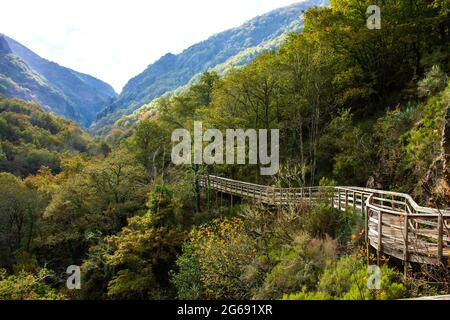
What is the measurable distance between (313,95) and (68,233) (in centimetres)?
2412

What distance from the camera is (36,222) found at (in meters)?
35.0

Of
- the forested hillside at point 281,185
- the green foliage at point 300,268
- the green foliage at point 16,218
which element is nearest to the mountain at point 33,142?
the green foliage at point 16,218

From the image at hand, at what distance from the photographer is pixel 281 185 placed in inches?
1147

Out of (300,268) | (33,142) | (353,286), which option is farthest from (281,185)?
(33,142)

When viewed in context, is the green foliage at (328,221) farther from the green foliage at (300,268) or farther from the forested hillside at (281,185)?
the green foliage at (300,268)

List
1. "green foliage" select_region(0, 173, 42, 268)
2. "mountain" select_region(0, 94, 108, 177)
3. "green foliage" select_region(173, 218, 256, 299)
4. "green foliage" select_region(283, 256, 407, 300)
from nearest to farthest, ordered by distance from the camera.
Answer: "green foliage" select_region(283, 256, 407, 300) < "green foliage" select_region(173, 218, 256, 299) < "green foliage" select_region(0, 173, 42, 268) < "mountain" select_region(0, 94, 108, 177)

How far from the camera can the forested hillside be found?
1527 centimetres

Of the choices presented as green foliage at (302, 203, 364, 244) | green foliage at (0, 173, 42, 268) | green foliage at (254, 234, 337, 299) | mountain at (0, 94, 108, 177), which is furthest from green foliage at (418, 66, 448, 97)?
mountain at (0, 94, 108, 177)

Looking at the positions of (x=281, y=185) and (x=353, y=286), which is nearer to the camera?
(x=353, y=286)

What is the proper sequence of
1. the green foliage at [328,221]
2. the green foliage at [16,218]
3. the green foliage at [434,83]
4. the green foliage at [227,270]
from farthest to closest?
the green foliage at [16,218] → the green foliage at [434,83] → the green foliage at [227,270] → the green foliage at [328,221]

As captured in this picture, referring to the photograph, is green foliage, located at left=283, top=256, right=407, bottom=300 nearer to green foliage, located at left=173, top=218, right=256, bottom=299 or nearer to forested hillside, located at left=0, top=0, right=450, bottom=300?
forested hillside, located at left=0, top=0, right=450, bottom=300

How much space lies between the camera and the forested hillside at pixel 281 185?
15273 millimetres

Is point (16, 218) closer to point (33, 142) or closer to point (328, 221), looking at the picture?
point (328, 221)

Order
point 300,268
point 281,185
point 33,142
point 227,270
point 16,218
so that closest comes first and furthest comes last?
point 300,268, point 227,270, point 281,185, point 16,218, point 33,142
